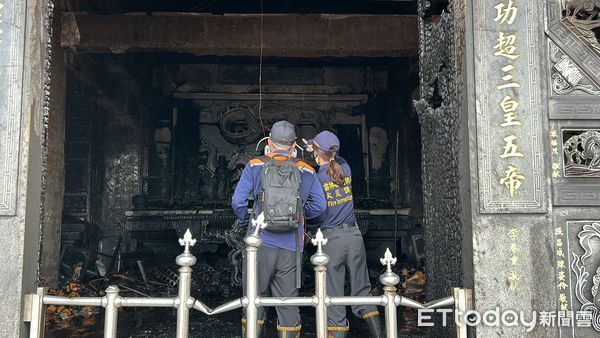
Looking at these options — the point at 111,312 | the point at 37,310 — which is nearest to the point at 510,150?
the point at 111,312

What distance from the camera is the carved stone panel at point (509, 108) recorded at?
3.50 meters

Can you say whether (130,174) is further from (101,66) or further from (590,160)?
(590,160)

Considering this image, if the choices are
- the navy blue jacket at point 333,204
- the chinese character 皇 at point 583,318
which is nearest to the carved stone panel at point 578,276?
the chinese character 皇 at point 583,318

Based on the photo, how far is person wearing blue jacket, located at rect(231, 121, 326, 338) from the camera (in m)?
3.93

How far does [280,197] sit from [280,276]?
0.65 meters

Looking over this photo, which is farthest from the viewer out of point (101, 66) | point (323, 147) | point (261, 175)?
point (101, 66)

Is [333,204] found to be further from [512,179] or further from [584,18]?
[584,18]

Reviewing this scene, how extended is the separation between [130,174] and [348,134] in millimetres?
4307

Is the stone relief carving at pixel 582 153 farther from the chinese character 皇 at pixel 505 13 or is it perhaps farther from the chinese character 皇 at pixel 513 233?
the chinese character 皇 at pixel 505 13

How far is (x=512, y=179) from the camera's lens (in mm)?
3514

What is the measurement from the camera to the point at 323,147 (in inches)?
173

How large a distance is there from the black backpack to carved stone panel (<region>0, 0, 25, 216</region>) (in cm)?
174

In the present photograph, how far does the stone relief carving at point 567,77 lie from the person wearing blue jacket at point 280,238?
1965 mm

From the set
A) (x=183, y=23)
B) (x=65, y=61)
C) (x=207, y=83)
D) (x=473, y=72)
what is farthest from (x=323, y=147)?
(x=207, y=83)
